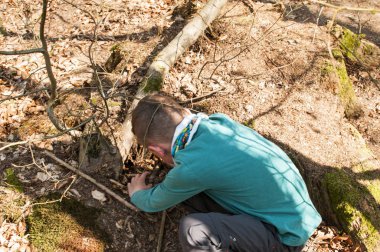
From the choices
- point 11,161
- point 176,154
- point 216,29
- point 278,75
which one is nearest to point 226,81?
point 278,75

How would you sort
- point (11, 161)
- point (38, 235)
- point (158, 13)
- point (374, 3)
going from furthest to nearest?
point (374, 3) → point (158, 13) → point (11, 161) → point (38, 235)

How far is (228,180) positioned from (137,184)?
1.02 m

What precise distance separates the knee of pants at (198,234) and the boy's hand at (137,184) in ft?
2.19

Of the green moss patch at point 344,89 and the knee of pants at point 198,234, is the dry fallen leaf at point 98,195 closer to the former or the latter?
the knee of pants at point 198,234

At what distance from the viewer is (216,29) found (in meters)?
4.86

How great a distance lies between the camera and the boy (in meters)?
2.54

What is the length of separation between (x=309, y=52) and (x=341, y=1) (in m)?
2.76

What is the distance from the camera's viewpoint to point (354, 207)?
338 cm

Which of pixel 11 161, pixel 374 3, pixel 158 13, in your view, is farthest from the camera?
pixel 374 3

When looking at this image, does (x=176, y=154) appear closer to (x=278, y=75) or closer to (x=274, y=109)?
(x=274, y=109)

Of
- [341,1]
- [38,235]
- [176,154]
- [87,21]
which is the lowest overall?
[38,235]

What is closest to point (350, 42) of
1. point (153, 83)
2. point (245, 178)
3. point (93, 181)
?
point (153, 83)

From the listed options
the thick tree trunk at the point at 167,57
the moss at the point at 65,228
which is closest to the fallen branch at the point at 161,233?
the moss at the point at 65,228

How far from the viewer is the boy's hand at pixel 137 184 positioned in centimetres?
325
